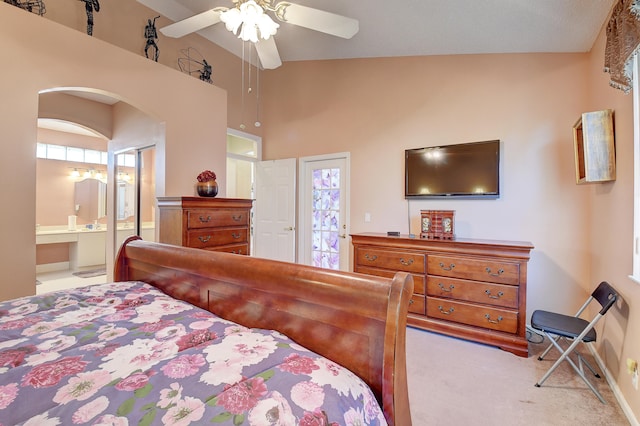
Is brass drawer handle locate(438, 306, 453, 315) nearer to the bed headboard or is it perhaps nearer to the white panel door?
the bed headboard

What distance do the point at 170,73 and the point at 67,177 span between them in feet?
15.0

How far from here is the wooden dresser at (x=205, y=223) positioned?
2643 millimetres

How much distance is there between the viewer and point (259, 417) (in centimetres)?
67

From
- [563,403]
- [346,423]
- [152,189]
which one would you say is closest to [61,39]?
[152,189]

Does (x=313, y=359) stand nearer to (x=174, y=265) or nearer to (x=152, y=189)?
(x=174, y=265)

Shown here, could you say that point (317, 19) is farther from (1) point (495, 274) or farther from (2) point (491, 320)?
(2) point (491, 320)

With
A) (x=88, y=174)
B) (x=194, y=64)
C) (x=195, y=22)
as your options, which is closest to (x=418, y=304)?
(x=195, y=22)

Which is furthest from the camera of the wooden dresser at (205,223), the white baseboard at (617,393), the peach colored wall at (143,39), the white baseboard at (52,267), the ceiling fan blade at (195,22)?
the white baseboard at (52,267)

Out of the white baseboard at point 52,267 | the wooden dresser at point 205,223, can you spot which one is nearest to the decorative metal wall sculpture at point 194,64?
the wooden dresser at point 205,223

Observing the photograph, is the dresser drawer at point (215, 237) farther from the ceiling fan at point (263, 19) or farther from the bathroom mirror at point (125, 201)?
the bathroom mirror at point (125, 201)

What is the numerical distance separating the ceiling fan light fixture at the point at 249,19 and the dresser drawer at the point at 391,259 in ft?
7.62

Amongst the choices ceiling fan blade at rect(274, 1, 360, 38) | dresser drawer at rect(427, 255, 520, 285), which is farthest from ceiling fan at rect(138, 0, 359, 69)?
dresser drawer at rect(427, 255, 520, 285)

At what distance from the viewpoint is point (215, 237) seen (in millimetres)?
2896

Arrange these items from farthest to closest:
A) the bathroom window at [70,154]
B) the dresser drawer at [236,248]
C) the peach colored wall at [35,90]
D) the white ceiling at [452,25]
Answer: the bathroom window at [70,154] → the dresser drawer at [236,248] → the white ceiling at [452,25] → the peach colored wall at [35,90]
